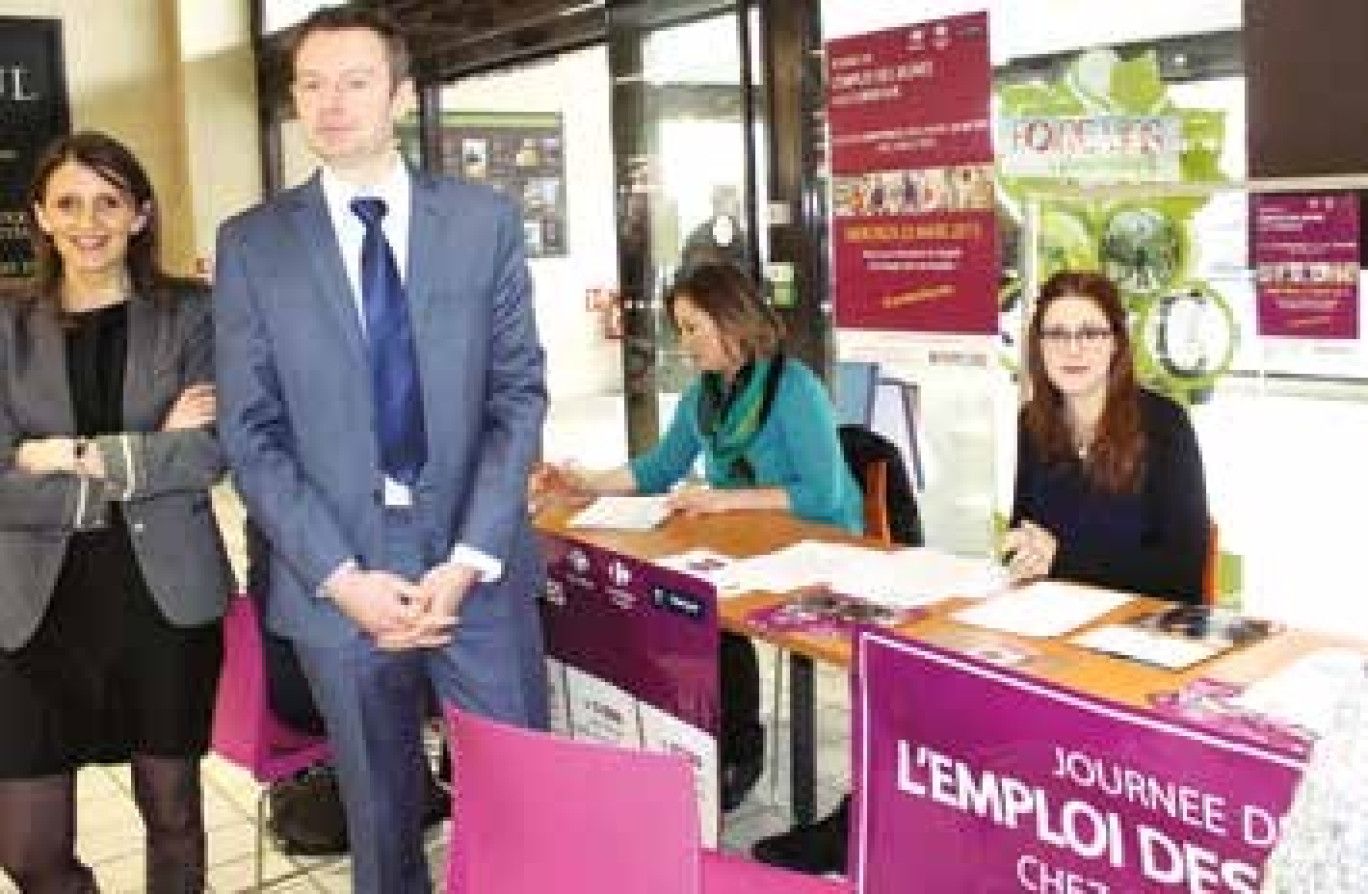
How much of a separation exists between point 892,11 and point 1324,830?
375 cm

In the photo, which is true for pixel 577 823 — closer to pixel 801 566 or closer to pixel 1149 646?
pixel 1149 646

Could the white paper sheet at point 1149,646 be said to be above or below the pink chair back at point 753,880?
above

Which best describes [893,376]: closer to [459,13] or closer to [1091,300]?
[1091,300]

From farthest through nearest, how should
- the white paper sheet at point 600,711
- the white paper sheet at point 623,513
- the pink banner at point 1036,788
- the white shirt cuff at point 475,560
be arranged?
1. the white paper sheet at point 623,513
2. the white paper sheet at point 600,711
3. the white shirt cuff at point 475,560
4. the pink banner at point 1036,788

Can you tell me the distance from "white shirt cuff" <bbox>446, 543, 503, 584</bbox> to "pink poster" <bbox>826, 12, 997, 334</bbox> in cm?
224

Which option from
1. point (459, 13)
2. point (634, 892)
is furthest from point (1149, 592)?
point (459, 13)

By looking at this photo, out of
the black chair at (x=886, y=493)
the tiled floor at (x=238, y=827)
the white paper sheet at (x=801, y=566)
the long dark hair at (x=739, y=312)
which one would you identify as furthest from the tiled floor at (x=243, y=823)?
the long dark hair at (x=739, y=312)

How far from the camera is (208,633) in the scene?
2.23 m

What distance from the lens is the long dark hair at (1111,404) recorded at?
2469 millimetres

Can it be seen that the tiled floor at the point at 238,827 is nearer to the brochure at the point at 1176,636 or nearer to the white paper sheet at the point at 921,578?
the white paper sheet at the point at 921,578

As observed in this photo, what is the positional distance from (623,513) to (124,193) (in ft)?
4.15

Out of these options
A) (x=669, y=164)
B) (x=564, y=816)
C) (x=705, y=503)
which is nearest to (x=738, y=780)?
(x=705, y=503)

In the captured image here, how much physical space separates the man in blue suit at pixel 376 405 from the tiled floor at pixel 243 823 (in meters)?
0.99

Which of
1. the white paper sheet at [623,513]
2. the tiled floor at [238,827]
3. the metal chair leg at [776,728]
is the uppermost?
the white paper sheet at [623,513]
